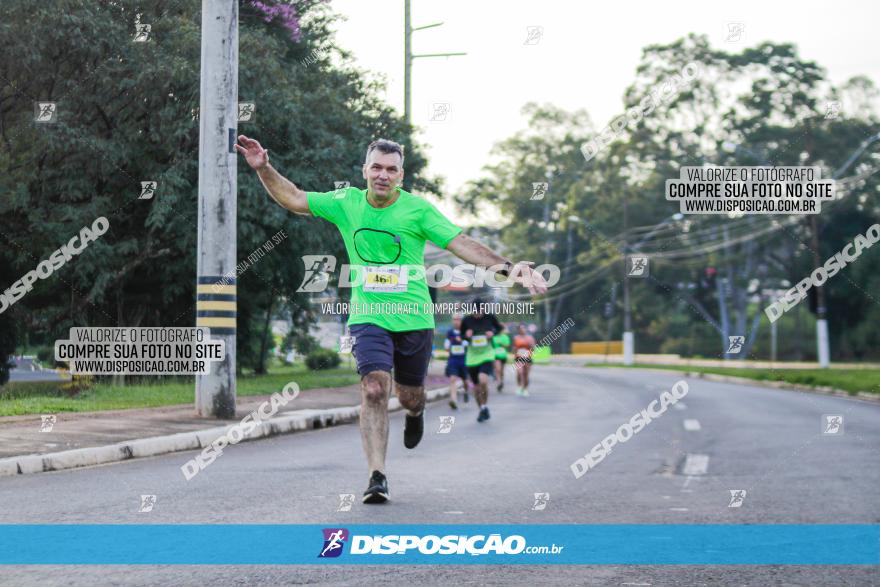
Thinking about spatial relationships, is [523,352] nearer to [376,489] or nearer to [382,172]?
A: [376,489]

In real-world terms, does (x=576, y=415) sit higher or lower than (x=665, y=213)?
lower

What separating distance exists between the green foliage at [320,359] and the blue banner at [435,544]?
3500cm

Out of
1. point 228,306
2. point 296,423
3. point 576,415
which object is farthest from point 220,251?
point 576,415

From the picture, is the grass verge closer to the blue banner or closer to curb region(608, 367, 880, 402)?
the blue banner

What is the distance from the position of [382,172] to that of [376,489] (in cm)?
207

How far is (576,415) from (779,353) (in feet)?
142

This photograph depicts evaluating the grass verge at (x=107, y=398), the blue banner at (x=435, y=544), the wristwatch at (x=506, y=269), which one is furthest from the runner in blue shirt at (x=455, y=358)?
the wristwatch at (x=506, y=269)

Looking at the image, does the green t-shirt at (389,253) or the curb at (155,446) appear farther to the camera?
the curb at (155,446)

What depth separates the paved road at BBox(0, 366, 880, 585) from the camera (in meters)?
5.40

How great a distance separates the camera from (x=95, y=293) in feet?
74.5

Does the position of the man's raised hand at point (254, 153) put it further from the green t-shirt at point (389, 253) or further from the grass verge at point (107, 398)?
the grass verge at point (107, 398)

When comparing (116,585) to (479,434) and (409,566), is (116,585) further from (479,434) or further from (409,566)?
(479,434)

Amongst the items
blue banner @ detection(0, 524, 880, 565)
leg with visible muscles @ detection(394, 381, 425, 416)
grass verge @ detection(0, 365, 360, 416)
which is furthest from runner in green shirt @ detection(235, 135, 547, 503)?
grass verge @ detection(0, 365, 360, 416)

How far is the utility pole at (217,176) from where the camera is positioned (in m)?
15.0
